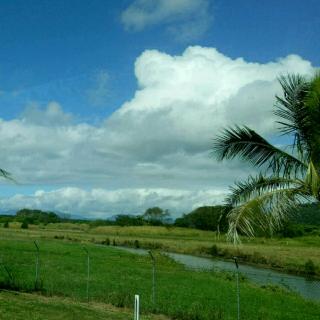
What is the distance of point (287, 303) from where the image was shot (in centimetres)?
2516

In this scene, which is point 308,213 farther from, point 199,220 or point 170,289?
point 199,220

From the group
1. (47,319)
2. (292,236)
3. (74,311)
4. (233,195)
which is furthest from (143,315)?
(292,236)

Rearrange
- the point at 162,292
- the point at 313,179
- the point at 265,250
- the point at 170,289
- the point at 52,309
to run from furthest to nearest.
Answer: the point at 265,250, the point at 170,289, the point at 162,292, the point at 52,309, the point at 313,179

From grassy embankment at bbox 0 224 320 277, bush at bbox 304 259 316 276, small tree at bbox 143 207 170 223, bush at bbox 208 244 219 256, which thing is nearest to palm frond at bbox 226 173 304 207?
grassy embankment at bbox 0 224 320 277

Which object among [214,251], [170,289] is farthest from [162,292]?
[214,251]

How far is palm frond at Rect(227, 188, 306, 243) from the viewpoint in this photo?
13.3 metres

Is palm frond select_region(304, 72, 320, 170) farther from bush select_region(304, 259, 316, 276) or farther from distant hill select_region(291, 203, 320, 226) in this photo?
bush select_region(304, 259, 316, 276)

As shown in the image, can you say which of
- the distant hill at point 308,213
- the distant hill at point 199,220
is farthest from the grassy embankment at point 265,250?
the distant hill at point 308,213

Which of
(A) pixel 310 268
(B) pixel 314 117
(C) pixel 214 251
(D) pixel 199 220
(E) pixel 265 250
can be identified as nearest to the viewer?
(B) pixel 314 117

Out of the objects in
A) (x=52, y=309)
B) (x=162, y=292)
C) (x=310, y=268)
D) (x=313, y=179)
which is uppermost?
(x=313, y=179)

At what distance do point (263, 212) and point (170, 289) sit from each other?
44.5 ft

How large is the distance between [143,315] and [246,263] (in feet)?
128

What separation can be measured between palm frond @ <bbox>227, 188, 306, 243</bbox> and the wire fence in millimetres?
3929

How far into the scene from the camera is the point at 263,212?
13.5 m
